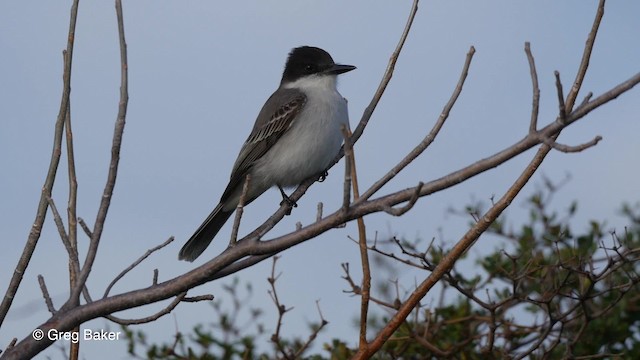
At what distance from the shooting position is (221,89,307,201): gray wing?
22.0ft

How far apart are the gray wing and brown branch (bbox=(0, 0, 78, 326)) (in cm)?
305

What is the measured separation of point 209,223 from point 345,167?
3.46 m

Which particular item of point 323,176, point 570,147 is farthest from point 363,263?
point 323,176

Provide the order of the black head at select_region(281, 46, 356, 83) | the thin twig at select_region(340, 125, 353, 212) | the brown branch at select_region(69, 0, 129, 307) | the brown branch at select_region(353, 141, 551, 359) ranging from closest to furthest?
the brown branch at select_region(353, 141, 551, 359) → the thin twig at select_region(340, 125, 353, 212) → the brown branch at select_region(69, 0, 129, 307) → the black head at select_region(281, 46, 356, 83)

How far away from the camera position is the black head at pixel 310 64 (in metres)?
7.10

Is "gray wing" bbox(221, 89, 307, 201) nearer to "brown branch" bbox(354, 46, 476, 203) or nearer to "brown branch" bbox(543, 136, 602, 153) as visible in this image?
"brown branch" bbox(354, 46, 476, 203)

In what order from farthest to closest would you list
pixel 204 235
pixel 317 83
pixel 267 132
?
pixel 317 83 < pixel 267 132 < pixel 204 235

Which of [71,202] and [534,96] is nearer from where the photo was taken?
[534,96]

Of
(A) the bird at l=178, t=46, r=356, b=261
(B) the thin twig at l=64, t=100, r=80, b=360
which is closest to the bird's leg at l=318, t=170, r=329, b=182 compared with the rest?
(A) the bird at l=178, t=46, r=356, b=261

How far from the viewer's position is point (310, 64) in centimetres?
721

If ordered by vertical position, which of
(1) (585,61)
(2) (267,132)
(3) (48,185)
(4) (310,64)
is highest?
(4) (310,64)

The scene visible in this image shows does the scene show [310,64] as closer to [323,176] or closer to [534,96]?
[323,176]

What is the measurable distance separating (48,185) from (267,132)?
10.9 ft

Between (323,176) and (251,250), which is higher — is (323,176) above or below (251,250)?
above
